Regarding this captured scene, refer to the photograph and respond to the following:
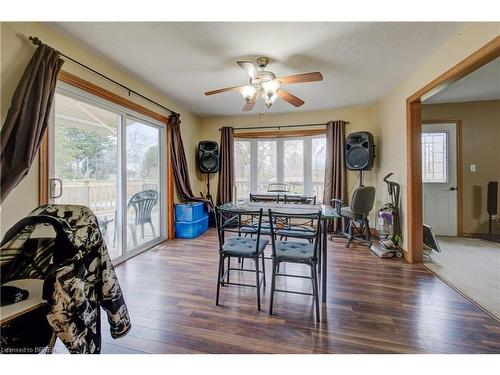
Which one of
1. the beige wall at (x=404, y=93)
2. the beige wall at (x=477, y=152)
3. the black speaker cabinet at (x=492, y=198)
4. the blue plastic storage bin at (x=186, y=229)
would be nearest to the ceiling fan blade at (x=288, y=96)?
the beige wall at (x=404, y=93)

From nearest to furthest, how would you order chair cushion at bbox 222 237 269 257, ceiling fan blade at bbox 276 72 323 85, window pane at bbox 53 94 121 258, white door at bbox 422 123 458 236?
chair cushion at bbox 222 237 269 257
ceiling fan blade at bbox 276 72 323 85
window pane at bbox 53 94 121 258
white door at bbox 422 123 458 236

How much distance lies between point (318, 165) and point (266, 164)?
1.10m

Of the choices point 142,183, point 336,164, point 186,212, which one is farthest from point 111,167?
point 336,164

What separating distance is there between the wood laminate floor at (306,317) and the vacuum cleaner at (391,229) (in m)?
0.40

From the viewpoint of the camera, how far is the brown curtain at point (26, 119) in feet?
5.36

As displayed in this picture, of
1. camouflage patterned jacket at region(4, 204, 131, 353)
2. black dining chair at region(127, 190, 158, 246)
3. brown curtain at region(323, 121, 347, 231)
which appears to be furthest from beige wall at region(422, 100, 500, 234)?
camouflage patterned jacket at region(4, 204, 131, 353)

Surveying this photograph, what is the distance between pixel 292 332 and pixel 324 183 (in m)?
3.32

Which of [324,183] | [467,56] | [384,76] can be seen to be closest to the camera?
[467,56]

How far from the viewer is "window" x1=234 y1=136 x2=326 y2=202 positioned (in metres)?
4.81

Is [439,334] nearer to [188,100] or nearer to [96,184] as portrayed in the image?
[96,184]

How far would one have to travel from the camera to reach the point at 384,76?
300 centimetres

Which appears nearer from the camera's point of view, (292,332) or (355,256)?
(292,332)

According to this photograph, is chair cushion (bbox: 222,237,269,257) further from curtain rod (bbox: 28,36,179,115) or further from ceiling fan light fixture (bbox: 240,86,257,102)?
curtain rod (bbox: 28,36,179,115)
